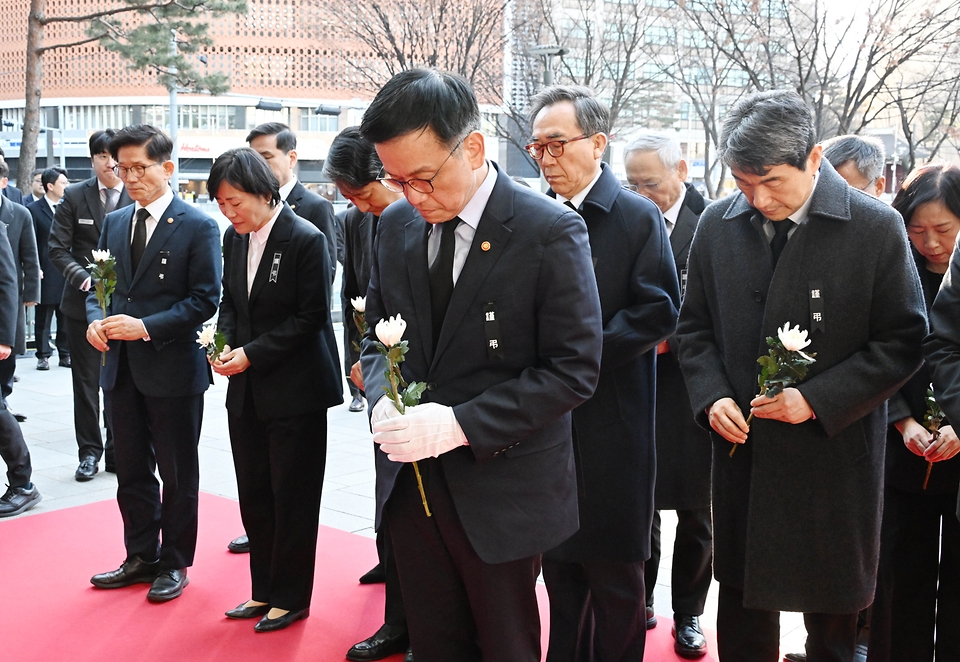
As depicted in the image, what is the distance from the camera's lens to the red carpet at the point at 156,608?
342 centimetres

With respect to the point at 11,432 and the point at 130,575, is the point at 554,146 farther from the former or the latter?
the point at 11,432

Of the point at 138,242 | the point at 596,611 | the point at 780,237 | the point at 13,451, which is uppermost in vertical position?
the point at 780,237

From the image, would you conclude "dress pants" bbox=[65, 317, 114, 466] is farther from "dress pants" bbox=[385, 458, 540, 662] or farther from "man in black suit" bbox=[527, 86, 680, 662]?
"dress pants" bbox=[385, 458, 540, 662]

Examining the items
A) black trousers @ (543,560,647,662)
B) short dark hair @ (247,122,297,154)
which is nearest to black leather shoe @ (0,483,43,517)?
short dark hair @ (247,122,297,154)

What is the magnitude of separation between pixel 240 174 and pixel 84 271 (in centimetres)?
255

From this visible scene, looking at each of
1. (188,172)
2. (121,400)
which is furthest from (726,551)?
(188,172)

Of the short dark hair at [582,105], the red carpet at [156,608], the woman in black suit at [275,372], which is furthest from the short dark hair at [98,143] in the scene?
the short dark hair at [582,105]

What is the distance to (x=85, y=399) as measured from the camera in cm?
570

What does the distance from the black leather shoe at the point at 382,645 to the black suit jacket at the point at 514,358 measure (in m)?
1.38

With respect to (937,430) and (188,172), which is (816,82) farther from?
(188,172)

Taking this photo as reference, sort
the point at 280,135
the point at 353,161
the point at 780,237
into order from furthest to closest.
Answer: the point at 280,135 < the point at 353,161 < the point at 780,237

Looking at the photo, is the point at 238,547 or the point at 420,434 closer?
the point at 420,434

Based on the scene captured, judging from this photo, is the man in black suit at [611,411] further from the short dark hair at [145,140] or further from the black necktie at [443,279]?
the short dark hair at [145,140]

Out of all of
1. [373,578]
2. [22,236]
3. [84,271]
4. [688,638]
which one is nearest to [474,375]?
[688,638]
